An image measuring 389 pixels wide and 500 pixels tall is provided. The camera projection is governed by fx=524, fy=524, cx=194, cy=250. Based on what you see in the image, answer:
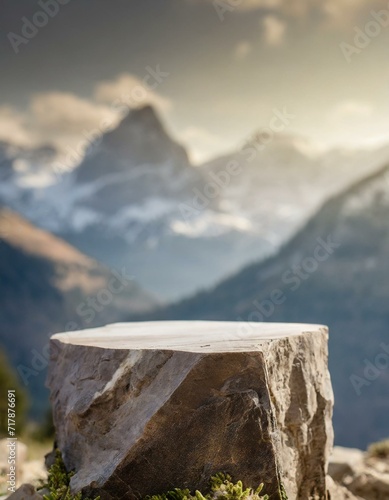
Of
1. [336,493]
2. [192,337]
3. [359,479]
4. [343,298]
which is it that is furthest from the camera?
[343,298]

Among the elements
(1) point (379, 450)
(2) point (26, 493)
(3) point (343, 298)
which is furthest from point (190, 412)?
(3) point (343, 298)

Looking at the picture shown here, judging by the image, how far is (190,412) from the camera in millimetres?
4172

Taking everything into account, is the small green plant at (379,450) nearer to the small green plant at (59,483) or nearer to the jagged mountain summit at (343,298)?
the small green plant at (59,483)

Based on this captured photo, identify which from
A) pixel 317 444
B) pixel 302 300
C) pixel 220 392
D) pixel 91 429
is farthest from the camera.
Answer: pixel 302 300

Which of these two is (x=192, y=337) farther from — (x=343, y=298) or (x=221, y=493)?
(x=343, y=298)

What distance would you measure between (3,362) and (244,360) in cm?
1110

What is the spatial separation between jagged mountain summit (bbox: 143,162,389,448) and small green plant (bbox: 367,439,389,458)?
20.9 m

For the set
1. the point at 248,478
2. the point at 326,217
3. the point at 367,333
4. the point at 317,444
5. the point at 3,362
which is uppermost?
the point at 326,217

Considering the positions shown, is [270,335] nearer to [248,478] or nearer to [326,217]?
[248,478]

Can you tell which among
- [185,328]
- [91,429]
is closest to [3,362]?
[185,328]

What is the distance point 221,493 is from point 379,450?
22.2 feet

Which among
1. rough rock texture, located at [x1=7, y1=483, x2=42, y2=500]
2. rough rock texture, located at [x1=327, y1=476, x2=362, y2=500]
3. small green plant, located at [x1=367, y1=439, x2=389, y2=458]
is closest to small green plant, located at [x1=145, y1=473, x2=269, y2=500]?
rough rock texture, located at [x1=7, y1=483, x2=42, y2=500]

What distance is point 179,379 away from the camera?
13.8 feet

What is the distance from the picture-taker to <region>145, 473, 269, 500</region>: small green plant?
4000 millimetres
